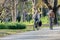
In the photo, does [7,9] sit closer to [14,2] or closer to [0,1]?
[14,2]

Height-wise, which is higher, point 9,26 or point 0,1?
point 0,1

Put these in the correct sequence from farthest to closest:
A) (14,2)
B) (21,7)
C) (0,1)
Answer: (21,7)
(14,2)
(0,1)

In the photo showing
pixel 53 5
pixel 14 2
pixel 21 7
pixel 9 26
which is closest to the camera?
pixel 9 26

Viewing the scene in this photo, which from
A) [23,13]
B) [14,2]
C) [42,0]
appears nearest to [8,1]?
[14,2]

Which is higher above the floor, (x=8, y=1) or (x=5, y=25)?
(x=8, y=1)

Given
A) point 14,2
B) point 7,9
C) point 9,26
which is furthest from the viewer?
point 7,9

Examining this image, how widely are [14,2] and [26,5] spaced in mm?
14685

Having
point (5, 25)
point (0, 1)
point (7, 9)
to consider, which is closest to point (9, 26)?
point (5, 25)

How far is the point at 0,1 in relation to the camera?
115 feet

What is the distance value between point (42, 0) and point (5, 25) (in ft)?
50.6

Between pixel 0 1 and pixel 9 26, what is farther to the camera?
pixel 0 1

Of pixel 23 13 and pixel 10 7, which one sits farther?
pixel 23 13

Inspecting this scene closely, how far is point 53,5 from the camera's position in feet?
146

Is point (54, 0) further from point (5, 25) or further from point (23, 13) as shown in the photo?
point (5, 25)
